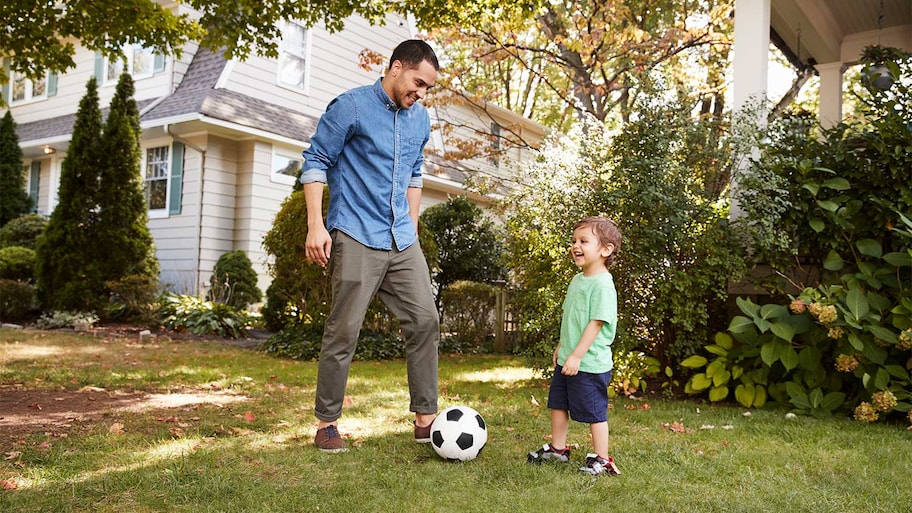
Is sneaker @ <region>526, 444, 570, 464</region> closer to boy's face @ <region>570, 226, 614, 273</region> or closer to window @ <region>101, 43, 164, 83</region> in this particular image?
A: boy's face @ <region>570, 226, 614, 273</region>

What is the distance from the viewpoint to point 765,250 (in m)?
5.19

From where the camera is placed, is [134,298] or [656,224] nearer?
[656,224]

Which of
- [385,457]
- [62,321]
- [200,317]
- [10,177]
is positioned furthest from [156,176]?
[385,457]

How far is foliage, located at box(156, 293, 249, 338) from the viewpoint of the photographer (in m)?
9.82

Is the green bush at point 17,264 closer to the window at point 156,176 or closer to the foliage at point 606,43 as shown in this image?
the window at point 156,176

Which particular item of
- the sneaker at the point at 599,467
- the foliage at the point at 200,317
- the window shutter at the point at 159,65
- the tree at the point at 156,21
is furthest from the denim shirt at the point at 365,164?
the window shutter at the point at 159,65

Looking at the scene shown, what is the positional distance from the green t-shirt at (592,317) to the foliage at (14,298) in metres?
10.4

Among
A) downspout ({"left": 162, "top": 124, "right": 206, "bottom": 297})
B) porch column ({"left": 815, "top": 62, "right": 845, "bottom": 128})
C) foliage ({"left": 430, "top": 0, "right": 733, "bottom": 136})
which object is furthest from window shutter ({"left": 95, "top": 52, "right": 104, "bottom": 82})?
porch column ({"left": 815, "top": 62, "right": 845, "bottom": 128})

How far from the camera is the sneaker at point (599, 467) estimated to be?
10.3ft

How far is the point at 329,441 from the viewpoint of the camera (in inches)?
137

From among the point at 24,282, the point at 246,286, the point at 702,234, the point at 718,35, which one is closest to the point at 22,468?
the point at 702,234

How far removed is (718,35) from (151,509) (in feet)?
39.4

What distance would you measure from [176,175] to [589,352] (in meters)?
11.1

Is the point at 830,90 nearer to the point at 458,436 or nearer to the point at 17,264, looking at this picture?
the point at 458,436
